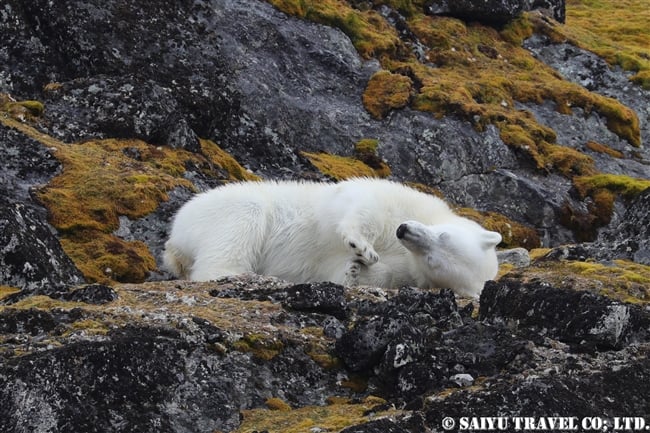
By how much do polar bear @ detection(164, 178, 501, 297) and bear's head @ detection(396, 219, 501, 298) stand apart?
0.01m

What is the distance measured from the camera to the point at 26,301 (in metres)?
7.18

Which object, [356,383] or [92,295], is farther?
[92,295]

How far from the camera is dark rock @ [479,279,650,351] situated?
22.2 ft

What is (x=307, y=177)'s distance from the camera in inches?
674

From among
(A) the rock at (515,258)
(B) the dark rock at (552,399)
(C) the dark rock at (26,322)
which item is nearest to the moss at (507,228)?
(A) the rock at (515,258)

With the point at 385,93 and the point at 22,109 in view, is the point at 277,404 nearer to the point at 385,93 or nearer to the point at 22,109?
the point at 22,109

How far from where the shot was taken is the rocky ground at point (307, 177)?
6043 millimetres

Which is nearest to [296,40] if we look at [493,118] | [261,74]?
[261,74]

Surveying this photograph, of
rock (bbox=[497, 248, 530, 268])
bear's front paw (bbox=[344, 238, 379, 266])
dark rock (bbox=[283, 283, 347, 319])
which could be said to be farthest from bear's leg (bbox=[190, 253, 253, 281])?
rock (bbox=[497, 248, 530, 268])

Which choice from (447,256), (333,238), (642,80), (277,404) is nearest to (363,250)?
(333,238)

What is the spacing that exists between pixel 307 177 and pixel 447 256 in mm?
7384

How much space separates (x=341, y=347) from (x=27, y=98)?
1153cm

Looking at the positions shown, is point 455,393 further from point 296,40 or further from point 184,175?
point 296,40

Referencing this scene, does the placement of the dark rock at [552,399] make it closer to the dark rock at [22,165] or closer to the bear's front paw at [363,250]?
the bear's front paw at [363,250]
